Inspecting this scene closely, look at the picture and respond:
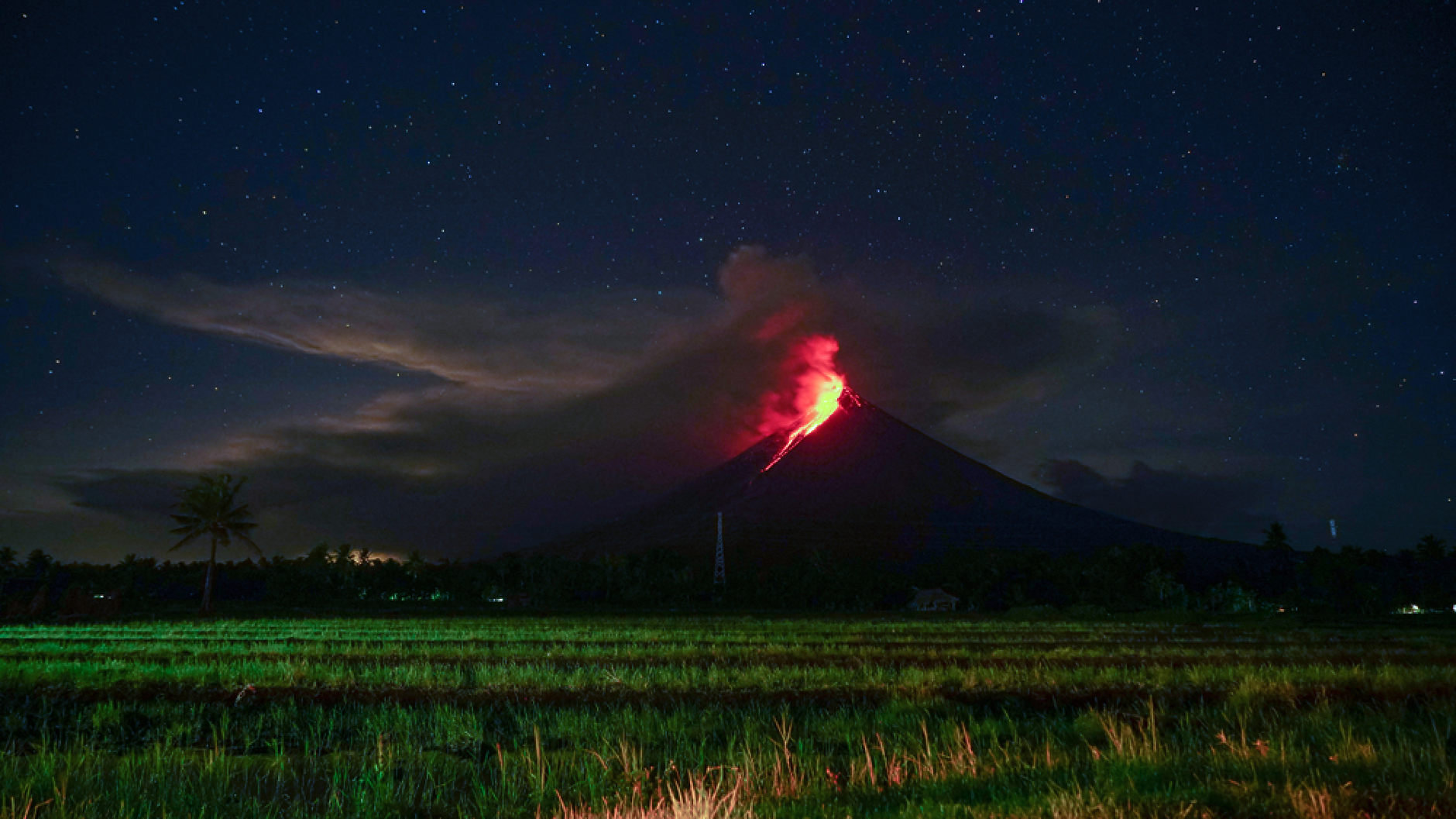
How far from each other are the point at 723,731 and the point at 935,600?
79482mm

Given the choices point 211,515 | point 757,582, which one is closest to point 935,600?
point 757,582

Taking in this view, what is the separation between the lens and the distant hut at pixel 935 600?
8400cm

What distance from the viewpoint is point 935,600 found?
85.4 m

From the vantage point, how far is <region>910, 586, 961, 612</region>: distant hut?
84000mm

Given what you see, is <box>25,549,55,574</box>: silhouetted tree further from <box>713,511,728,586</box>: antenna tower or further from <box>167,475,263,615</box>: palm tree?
<box>713,511,728,586</box>: antenna tower

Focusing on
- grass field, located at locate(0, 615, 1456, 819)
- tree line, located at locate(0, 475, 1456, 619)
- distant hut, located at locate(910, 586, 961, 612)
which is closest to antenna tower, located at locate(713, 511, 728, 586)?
tree line, located at locate(0, 475, 1456, 619)

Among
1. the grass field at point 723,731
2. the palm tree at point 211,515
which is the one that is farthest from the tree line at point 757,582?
the grass field at point 723,731

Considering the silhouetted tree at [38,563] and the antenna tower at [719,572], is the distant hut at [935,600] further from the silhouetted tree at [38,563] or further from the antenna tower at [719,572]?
the silhouetted tree at [38,563]

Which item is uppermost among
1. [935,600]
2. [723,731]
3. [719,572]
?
[723,731]

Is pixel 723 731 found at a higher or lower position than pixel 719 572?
higher

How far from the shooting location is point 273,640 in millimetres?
28578

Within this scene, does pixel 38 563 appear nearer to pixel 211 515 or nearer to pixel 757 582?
pixel 211 515

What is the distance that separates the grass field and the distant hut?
60.2 m

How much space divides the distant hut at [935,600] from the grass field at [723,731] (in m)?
60.2
